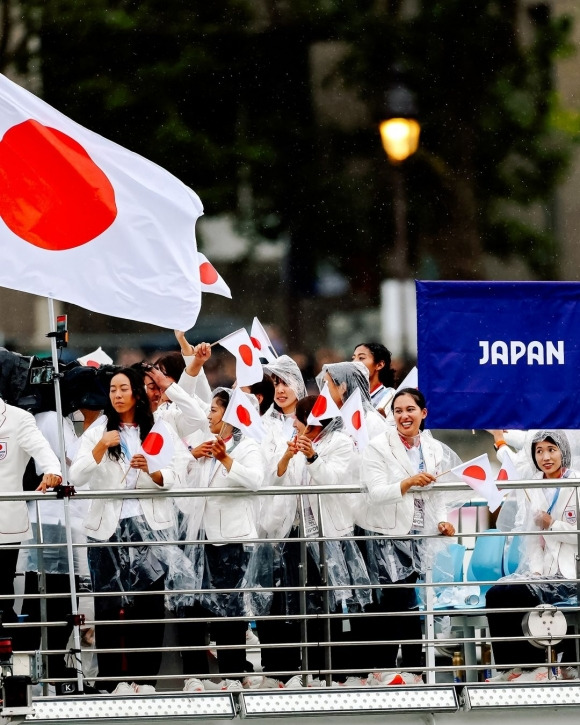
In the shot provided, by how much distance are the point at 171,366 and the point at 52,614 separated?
5.97ft

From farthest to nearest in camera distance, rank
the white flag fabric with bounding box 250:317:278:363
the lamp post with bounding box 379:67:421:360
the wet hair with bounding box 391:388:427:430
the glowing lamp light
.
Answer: the glowing lamp light → the lamp post with bounding box 379:67:421:360 → the white flag fabric with bounding box 250:317:278:363 → the wet hair with bounding box 391:388:427:430

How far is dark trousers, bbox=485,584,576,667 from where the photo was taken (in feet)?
28.0

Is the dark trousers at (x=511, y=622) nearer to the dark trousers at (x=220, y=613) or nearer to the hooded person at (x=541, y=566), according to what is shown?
the hooded person at (x=541, y=566)

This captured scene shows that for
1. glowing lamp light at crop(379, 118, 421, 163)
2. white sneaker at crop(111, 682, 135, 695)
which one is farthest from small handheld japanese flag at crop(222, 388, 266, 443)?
glowing lamp light at crop(379, 118, 421, 163)

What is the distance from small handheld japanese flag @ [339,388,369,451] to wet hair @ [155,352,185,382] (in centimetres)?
142

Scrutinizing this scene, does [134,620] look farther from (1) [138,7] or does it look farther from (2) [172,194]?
(1) [138,7]

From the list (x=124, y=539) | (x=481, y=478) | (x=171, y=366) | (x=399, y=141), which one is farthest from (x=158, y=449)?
(x=399, y=141)

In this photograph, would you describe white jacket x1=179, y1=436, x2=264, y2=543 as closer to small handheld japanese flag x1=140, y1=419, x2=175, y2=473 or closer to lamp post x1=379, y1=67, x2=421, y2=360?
small handheld japanese flag x1=140, y1=419, x2=175, y2=473

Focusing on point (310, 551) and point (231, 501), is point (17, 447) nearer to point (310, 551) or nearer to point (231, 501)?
point (231, 501)

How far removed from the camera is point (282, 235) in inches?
578

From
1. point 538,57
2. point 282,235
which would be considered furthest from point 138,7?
point 538,57

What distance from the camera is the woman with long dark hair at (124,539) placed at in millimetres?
8516

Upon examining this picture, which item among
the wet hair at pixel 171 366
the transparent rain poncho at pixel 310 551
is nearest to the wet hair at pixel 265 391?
the wet hair at pixel 171 366

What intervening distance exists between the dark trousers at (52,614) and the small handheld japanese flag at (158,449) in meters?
1.02
